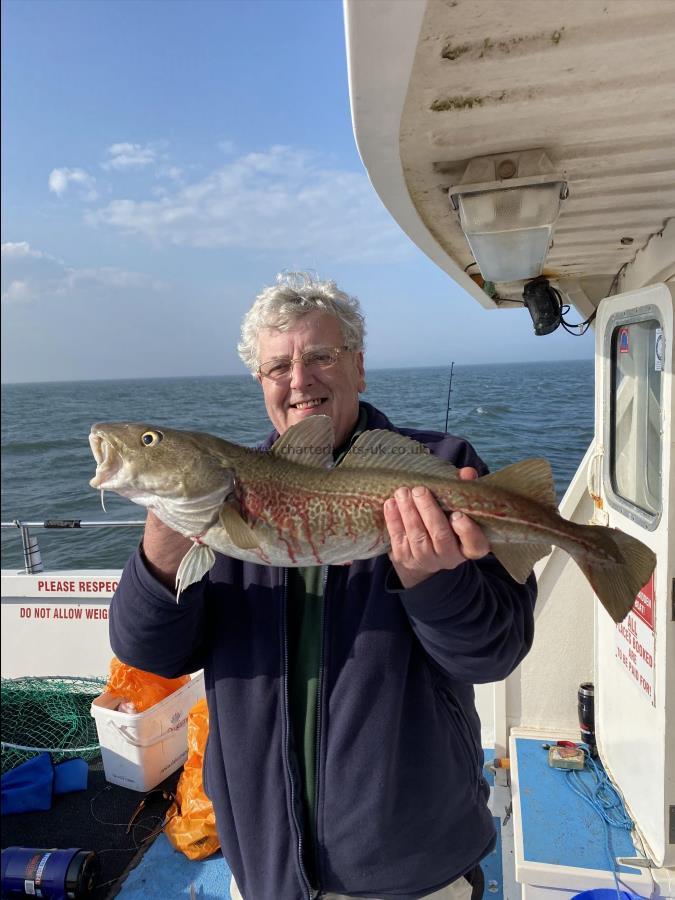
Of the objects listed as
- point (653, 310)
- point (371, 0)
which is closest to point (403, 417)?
point (653, 310)

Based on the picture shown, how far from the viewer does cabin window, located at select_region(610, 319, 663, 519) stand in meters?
3.49

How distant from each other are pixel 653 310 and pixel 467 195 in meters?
1.52

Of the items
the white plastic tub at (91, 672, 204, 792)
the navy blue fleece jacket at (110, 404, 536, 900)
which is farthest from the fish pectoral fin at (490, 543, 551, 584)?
the white plastic tub at (91, 672, 204, 792)

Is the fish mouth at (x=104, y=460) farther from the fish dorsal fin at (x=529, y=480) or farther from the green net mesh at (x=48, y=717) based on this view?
the green net mesh at (x=48, y=717)

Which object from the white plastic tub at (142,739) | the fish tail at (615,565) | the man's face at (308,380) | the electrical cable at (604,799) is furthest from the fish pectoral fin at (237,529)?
the white plastic tub at (142,739)

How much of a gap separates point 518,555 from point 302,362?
1.23m

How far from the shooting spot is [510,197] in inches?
99.6

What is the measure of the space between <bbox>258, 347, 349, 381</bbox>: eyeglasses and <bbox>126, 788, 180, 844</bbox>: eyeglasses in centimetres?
395

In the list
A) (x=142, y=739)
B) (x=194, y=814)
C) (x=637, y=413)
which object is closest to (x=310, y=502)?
(x=637, y=413)

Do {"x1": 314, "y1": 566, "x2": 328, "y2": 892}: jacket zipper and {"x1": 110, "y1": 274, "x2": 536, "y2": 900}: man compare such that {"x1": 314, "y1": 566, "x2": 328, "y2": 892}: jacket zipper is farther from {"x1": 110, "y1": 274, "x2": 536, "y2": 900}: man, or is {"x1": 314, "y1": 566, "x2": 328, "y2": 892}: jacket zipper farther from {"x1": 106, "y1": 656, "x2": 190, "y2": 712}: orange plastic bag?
{"x1": 106, "y1": 656, "x2": 190, "y2": 712}: orange plastic bag

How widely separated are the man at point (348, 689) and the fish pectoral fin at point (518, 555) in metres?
0.11

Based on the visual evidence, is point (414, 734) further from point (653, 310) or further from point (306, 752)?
point (653, 310)

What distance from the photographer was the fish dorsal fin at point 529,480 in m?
2.23

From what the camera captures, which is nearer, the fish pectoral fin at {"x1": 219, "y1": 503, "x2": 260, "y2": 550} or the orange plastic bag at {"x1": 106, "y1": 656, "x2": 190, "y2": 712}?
the fish pectoral fin at {"x1": 219, "y1": 503, "x2": 260, "y2": 550}
